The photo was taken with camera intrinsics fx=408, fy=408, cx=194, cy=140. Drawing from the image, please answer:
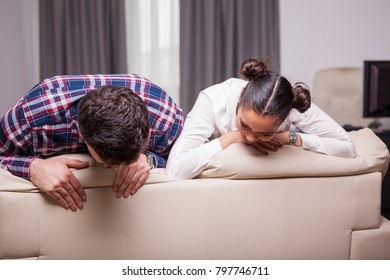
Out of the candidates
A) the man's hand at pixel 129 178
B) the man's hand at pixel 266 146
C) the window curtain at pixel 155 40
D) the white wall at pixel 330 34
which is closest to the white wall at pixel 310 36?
the white wall at pixel 330 34

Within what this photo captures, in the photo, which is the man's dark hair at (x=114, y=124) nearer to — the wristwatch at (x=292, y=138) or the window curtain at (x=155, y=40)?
the wristwatch at (x=292, y=138)

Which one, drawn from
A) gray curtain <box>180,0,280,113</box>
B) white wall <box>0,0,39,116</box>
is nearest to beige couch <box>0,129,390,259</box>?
gray curtain <box>180,0,280,113</box>

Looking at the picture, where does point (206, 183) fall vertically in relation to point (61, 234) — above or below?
above

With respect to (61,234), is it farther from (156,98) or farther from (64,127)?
(156,98)

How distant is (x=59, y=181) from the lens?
103 cm

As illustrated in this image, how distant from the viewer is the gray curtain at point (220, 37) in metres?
3.28

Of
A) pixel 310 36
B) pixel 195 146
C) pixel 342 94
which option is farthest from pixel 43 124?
pixel 310 36

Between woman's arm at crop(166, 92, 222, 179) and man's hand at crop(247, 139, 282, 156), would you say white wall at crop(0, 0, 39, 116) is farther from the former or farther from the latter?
man's hand at crop(247, 139, 282, 156)

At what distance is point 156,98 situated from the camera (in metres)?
1.29

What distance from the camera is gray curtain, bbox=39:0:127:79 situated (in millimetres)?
3285

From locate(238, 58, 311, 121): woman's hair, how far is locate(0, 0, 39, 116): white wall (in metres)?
2.78

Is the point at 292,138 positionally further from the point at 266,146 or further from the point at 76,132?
the point at 76,132

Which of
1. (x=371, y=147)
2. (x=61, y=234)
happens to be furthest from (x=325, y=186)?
(x=61, y=234)
